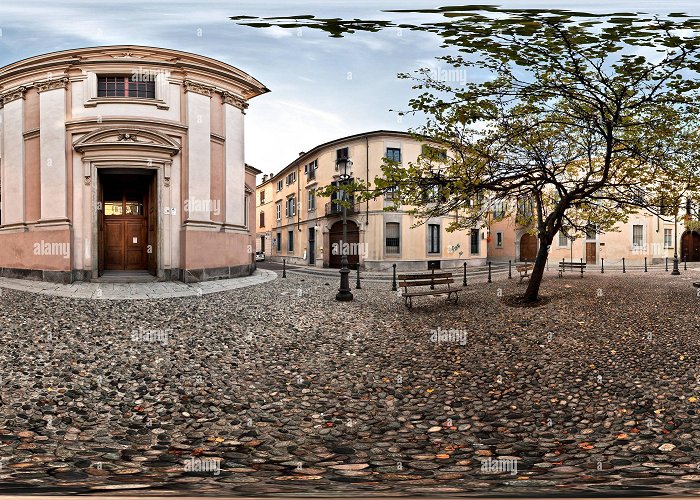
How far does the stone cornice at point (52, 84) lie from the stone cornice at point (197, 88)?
3.49m

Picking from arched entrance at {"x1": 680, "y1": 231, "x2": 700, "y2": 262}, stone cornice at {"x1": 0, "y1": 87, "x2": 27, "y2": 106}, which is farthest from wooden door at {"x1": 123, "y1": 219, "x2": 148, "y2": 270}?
arched entrance at {"x1": 680, "y1": 231, "x2": 700, "y2": 262}

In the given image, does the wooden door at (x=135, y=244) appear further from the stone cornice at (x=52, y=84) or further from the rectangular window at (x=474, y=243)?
the rectangular window at (x=474, y=243)

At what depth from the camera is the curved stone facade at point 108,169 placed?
10.8 meters

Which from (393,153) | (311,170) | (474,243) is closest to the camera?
(393,153)

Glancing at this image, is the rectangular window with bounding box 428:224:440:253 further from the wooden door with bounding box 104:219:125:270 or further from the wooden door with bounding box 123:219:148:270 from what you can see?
the wooden door with bounding box 104:219:125:270

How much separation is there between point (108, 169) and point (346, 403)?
12.1m

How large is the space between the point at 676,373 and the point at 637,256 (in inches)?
1107

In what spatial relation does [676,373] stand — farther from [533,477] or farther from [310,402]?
[310,402]

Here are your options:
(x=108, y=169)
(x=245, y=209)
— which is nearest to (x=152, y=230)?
(x=108, y=169)

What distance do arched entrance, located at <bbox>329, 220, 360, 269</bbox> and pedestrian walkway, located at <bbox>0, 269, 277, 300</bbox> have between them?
273 inches

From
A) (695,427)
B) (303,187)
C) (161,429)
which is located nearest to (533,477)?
(695,427)

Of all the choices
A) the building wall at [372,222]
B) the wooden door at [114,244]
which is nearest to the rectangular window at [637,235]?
the building wall at [372,222]

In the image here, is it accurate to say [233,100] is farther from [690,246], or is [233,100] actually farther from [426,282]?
[690,246]

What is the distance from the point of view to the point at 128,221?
12781 millimetres
